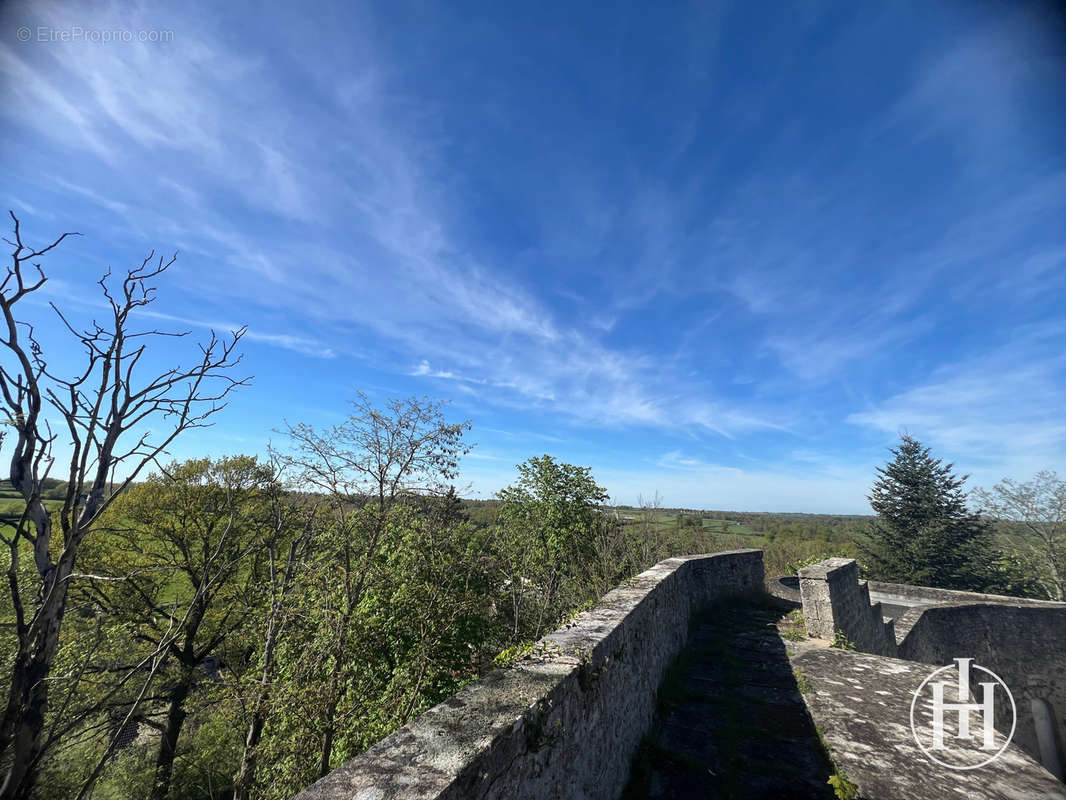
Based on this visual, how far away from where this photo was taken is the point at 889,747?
4.23m

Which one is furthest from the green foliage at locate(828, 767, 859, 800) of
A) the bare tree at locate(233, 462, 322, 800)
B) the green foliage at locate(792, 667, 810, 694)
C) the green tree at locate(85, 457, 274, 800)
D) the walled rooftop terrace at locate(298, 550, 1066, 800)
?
the green tree at locate(85, 457, 274, 800)

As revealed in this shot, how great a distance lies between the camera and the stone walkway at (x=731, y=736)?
12.3 feet

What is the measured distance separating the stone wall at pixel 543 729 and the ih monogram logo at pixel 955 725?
2.67 metres

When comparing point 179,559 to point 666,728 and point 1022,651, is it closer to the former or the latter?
point 666,728

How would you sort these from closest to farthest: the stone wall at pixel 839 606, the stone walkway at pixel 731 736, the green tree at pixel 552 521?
the stone walkway at pixel 731 736, the stone wall at pixel 839 606, the green tree at pixel 552 521

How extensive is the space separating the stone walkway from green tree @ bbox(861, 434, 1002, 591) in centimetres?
2280

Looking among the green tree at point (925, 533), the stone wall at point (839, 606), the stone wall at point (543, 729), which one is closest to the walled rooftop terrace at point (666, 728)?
the stone wall at point (543, 729)

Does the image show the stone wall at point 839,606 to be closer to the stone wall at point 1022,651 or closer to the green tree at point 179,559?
the stone wall at point 1022,651

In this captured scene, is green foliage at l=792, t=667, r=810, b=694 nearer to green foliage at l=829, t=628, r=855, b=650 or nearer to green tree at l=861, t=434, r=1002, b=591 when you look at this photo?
green foliage at l=829, t=628, r=855, b=650

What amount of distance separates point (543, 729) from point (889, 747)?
4121 mm

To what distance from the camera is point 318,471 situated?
5926 millimetres

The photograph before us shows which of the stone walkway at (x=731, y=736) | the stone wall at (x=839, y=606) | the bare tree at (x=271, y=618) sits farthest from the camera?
the stone wall at (x=839, y=606)

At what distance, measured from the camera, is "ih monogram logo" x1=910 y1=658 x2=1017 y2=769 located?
13.5 feet

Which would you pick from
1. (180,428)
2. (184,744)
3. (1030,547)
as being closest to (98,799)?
(184,744)
